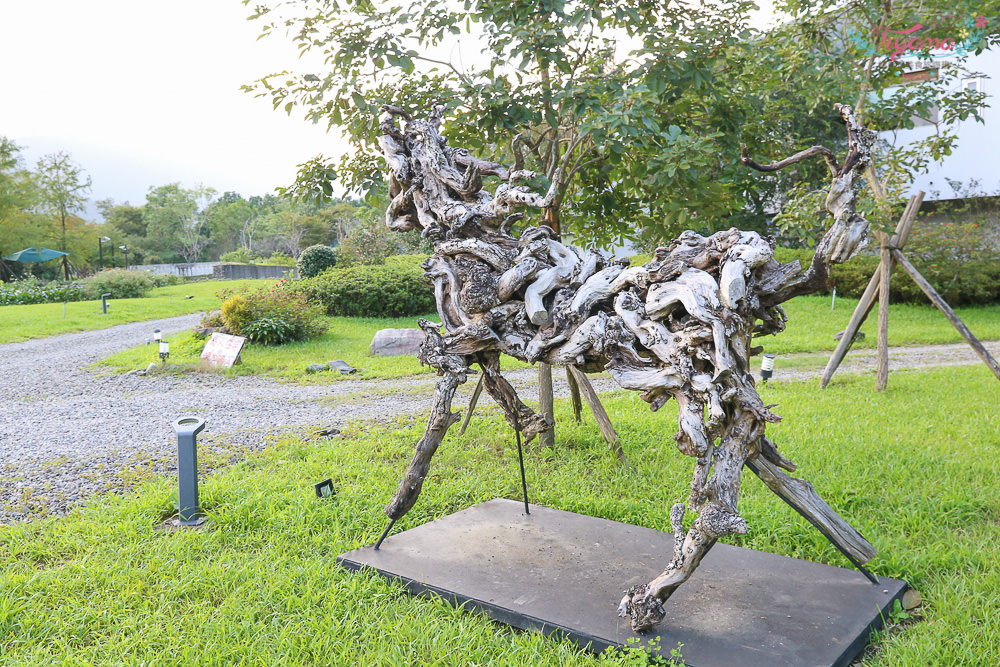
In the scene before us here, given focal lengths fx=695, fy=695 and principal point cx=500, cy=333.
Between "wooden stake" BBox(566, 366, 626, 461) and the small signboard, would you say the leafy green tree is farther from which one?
"wooden stake" BBox(566, 366, 626, 461)

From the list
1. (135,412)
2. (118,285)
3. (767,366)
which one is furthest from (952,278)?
(118,285)

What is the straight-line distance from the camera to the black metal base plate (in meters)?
2.81

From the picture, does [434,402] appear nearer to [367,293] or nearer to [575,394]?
[575,394]

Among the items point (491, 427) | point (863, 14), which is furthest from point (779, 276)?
point (863, 14)

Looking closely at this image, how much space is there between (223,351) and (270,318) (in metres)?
1.93

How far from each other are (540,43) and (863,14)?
5494mm

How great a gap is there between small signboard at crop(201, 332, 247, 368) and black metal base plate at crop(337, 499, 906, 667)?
7.71 metres

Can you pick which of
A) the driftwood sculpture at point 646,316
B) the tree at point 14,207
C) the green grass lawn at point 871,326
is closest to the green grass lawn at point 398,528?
the driftwood sculpture at point 646,316

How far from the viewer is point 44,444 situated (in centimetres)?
669

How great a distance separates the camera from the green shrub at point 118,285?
25.6 metres

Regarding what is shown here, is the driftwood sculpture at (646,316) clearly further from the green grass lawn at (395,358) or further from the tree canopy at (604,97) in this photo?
the green grass lawn at (395,358)

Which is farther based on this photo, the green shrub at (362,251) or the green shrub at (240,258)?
the green shrub at (240,258)

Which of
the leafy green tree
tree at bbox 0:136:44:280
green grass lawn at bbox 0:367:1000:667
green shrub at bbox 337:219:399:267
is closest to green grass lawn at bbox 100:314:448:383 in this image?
green grass lawn at bbox 0:367:1000:667

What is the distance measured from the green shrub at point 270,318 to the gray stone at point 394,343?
1692mm
